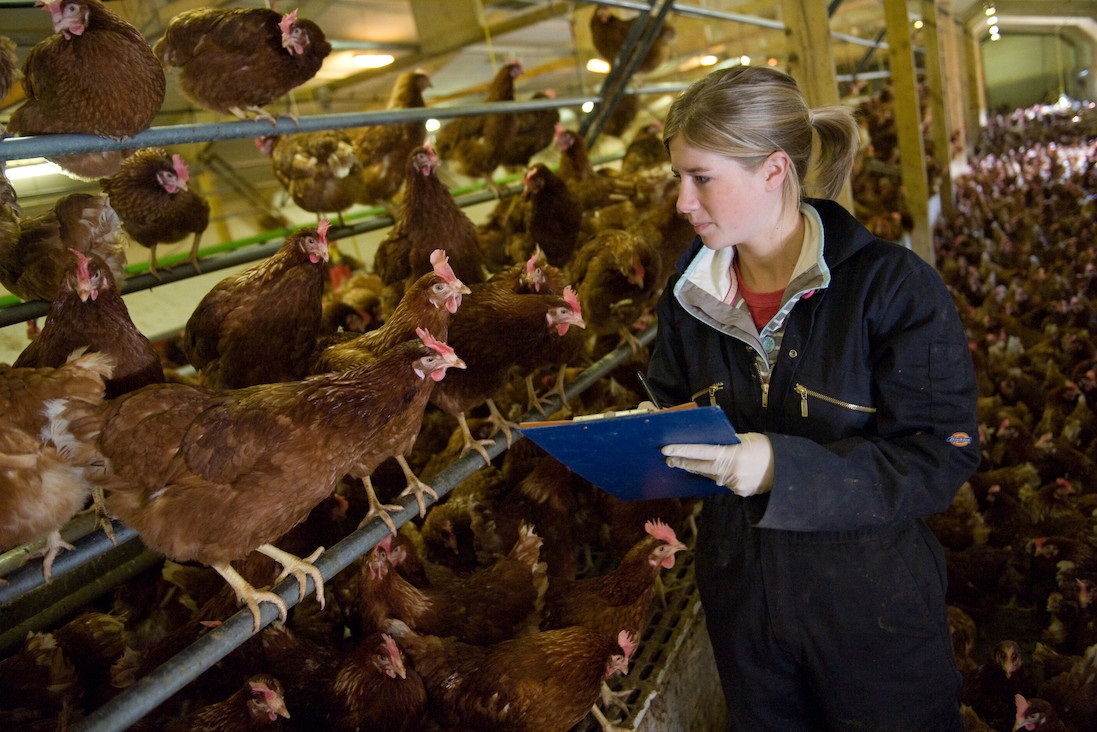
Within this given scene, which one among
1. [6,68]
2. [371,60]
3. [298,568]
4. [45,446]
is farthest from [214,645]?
[371,60]

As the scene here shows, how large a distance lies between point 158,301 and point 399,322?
3.08 metres

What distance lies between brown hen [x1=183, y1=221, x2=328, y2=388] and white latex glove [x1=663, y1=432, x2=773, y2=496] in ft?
3.99

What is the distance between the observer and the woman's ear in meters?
1.38

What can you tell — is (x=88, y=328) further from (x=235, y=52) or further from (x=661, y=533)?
(x=661, y=533)

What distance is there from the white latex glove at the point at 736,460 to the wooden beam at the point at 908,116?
208 inches

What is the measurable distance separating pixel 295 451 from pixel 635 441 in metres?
0.67

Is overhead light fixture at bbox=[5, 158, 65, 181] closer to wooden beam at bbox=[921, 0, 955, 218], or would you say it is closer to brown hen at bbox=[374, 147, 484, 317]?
brown hen at bbox=[374, 147, 484, 317]

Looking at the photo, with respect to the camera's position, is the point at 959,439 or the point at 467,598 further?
the point at 467,598

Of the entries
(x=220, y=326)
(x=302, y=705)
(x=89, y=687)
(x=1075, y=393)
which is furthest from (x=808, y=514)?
(x=1075, y=393)

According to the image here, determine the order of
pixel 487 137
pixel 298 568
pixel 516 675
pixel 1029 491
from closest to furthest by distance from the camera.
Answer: pixel 298 568, pixel 516 675, pixel 1029 491, pixel 487 137

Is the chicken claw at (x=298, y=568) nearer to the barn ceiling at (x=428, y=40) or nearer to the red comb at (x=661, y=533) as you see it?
the red comb at (x=661, y=533)

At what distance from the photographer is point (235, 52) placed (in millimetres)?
2287

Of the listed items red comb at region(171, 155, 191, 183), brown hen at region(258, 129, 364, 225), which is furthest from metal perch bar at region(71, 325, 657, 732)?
brown hen at region(258, 129, 364, 225)

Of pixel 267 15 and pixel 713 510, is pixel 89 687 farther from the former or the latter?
pixel 267 15
